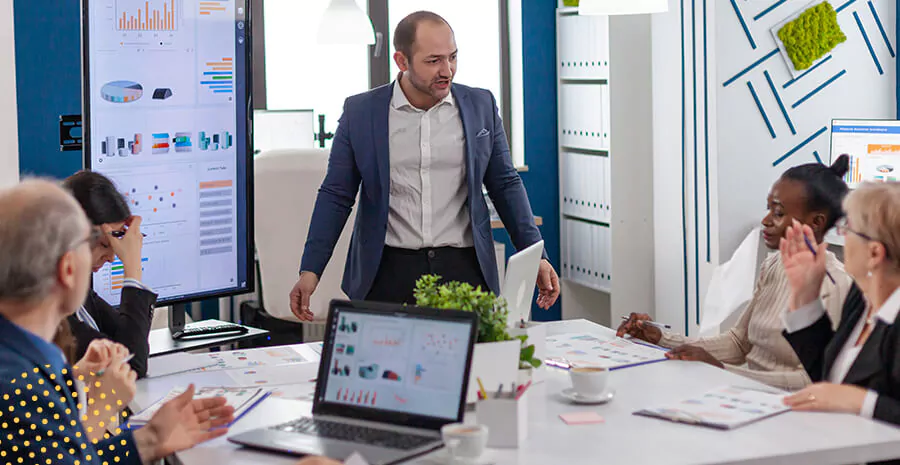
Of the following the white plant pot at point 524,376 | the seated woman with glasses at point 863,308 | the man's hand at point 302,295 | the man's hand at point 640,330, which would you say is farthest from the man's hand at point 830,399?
the man's hand at point 302,295

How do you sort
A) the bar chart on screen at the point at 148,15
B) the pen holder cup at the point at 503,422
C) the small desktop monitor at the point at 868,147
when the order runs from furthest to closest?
the small desktop monitor at the point at 868,147 → the bar chart on screen at the point at 148,15 → the pen holder cup at the point at 503,422

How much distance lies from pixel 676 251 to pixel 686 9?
3.60 ft

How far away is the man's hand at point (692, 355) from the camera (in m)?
2.40

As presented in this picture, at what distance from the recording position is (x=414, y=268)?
311 centimetres

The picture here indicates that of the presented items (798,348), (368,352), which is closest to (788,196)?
(798,348)

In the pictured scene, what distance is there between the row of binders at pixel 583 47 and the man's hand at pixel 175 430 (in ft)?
11.7

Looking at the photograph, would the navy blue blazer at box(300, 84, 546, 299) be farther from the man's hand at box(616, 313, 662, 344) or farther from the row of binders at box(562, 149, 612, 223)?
the row of binders at box(562, 149, 612, 223)

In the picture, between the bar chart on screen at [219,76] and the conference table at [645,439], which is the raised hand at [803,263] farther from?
the bar chart on screen at [219,76]

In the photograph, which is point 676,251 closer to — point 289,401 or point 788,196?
point 788,196

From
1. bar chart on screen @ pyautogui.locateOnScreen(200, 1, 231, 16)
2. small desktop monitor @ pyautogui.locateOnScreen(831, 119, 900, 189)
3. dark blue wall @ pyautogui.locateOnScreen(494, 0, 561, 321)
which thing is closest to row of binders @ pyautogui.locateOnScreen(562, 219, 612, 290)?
dark blue wall @ pyautogui.locateOnScreen(494, 0, 561, 321)

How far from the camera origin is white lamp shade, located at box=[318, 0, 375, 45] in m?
4.82

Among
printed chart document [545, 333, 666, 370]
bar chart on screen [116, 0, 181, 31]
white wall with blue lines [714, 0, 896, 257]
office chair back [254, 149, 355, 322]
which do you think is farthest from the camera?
white wall with blue lines [714, 0, 896, 257]

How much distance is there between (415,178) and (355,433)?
139cm

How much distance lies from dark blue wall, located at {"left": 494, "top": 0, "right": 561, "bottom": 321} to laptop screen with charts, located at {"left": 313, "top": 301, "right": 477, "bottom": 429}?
379 centimetres
